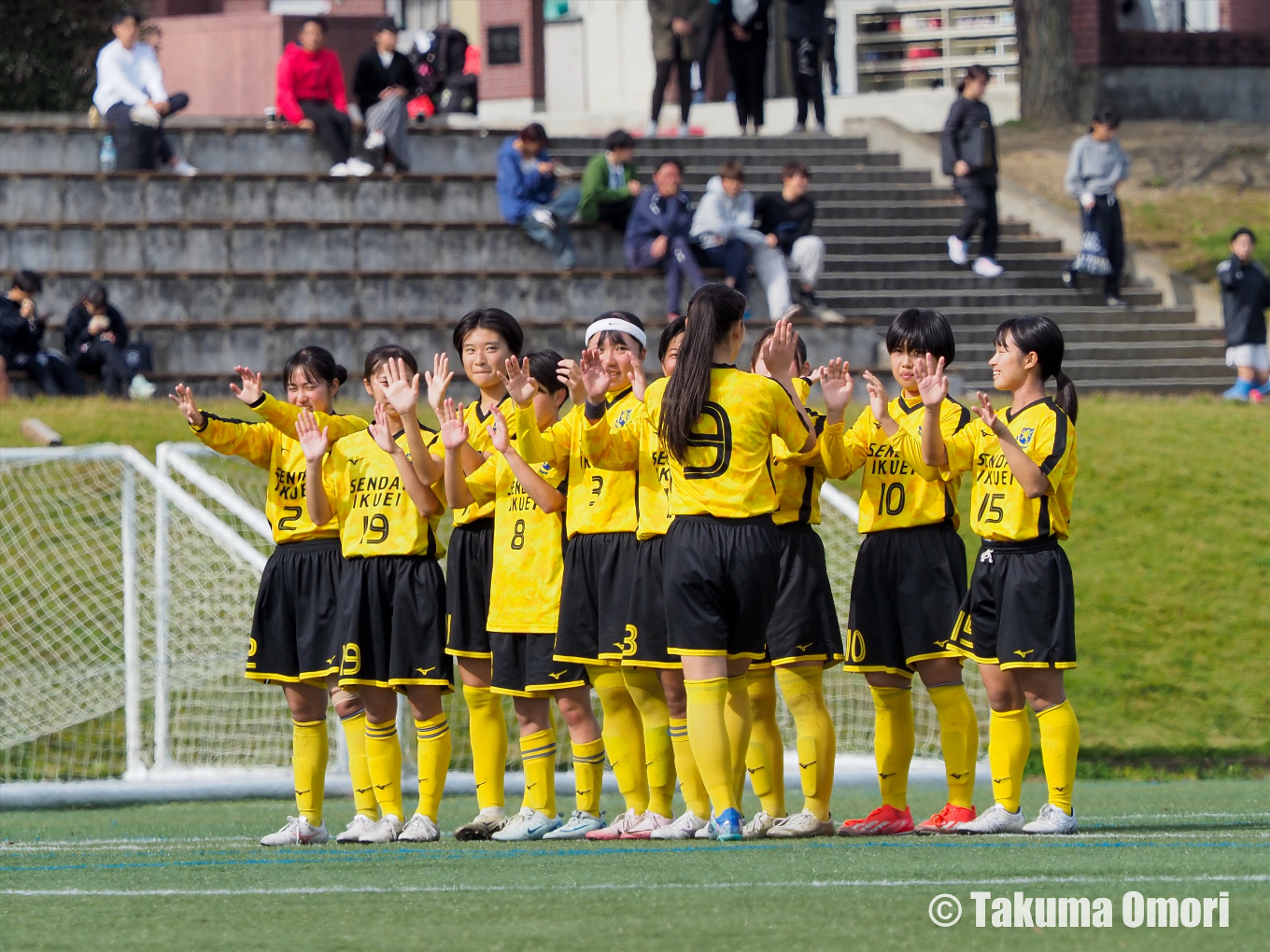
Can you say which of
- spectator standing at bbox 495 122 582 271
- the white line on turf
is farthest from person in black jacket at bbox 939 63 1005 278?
the white line on turf

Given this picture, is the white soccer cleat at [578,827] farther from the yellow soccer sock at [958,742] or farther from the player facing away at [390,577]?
the yellow soccer sock at [958,742]

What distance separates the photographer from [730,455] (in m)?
7.09

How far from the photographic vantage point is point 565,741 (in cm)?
1259

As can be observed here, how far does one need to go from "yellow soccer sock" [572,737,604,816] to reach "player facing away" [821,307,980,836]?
0.98 metres

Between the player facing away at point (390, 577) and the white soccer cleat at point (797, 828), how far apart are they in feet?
4.32

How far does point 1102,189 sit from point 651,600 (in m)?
13.8

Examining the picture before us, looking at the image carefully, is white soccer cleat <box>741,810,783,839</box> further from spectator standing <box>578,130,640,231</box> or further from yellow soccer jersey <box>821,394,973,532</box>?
spectator standing <box>578,130,640,231</box>

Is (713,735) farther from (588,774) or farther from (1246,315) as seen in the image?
(1246,315)

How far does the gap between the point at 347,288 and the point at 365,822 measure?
34.9 ft

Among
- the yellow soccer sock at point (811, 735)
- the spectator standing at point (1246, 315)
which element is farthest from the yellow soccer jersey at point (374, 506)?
the spectator standing at point (1246, 315)

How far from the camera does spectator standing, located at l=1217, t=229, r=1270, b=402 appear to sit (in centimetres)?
1827

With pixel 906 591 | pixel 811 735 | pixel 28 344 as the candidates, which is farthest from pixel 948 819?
pixel 28 344

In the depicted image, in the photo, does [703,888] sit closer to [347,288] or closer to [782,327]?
[782,327]

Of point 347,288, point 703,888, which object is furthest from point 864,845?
point 347,288
